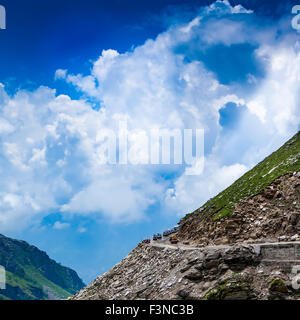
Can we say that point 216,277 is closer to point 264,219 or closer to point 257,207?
point 264,219

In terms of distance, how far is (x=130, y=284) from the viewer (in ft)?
137

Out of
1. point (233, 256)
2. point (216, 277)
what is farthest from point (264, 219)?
point (216, 277)

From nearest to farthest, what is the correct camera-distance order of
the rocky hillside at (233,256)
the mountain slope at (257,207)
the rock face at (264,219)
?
the rocky hillside at (233,256) → the rock face at (264,219) → the mountain slope at (257,207)

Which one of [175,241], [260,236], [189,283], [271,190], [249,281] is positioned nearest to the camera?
[249,281]

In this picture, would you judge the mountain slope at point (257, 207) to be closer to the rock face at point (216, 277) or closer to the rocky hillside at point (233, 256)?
Result: the rocky hillside at point (233, 256)

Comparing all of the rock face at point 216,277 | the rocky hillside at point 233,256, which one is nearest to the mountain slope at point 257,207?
the rocky hillside at point 233,256

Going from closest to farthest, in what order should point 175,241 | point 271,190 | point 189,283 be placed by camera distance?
point 189,283
point 271,190
point 175,241

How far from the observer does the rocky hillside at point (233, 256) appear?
1058 inches

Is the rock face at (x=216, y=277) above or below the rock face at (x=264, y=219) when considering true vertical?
below

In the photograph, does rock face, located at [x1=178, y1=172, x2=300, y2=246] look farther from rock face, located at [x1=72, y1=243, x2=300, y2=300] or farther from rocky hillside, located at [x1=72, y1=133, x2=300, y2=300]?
rock face, located at [x1=72, y1=243, x2=300, y2=300]
